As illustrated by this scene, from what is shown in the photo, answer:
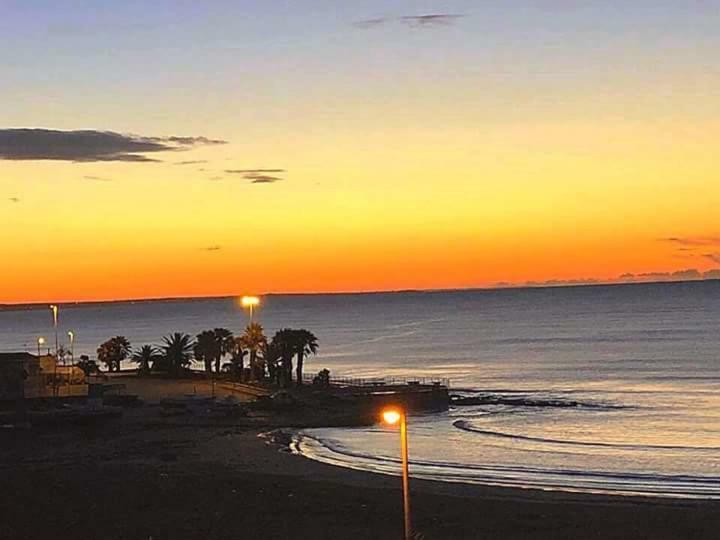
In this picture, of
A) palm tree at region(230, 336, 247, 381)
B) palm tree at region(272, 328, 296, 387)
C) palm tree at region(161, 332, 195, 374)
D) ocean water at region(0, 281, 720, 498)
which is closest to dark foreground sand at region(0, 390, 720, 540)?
ocean water at region(0, 281, 720, 498)

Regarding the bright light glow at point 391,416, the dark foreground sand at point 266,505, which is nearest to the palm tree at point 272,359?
the dark foreground sand at point 266,505

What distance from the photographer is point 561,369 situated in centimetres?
12156

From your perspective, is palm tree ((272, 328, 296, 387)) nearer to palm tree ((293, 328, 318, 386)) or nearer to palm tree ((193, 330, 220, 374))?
palm tree ((293, 328, 318, 386))

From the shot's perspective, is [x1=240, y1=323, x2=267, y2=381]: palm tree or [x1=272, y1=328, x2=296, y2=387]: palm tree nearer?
[x1=272, y1=328, x2=296, y2=387]: palm tree

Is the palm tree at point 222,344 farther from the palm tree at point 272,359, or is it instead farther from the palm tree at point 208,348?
the palm tree at point 272,359

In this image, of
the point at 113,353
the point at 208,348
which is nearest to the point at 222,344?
the point at 208,348

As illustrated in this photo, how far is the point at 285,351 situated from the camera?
281 ft

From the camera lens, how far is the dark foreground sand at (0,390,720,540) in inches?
1377

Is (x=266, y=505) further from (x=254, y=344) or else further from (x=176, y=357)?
(x=176, y=357)

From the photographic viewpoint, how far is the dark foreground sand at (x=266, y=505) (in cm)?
3497

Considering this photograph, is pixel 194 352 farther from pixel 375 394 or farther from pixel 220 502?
pixel 220 502

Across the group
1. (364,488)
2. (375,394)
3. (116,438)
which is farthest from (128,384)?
(364,488)

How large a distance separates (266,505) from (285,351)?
46571mm

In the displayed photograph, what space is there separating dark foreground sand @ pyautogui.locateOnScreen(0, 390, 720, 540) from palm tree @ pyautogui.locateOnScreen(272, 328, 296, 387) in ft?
99.6
